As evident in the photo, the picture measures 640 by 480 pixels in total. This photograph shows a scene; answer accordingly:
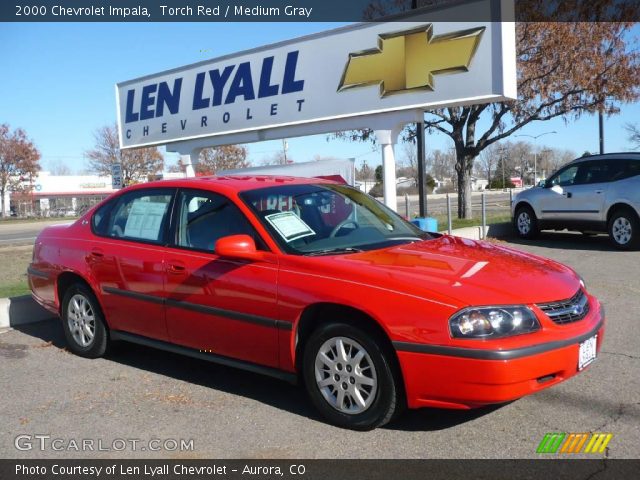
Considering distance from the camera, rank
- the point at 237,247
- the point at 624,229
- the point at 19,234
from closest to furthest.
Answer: the point at 237,247 < the point at 624,229 < the point at 19,234

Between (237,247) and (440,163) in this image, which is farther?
(440,163)

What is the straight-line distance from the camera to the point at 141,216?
17.4 ft

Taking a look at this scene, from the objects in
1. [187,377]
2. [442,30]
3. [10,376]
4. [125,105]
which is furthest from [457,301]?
[125,105]

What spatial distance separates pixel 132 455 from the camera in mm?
3684

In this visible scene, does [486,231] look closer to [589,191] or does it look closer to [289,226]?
[589,191]

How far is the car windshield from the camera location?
4.35 meters

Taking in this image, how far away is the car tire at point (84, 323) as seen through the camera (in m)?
5.52

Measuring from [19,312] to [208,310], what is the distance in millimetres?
3687

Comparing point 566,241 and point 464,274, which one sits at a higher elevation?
point 464,274

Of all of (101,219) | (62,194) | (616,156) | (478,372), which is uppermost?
(62,194)

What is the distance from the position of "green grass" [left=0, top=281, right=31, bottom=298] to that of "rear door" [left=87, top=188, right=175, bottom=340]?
2872mm

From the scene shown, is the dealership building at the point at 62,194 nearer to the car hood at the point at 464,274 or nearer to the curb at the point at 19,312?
the curb at the point at 19,312

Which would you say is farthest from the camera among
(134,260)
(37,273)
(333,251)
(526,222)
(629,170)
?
(526,222)

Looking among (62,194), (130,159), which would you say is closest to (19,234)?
(130,159)
